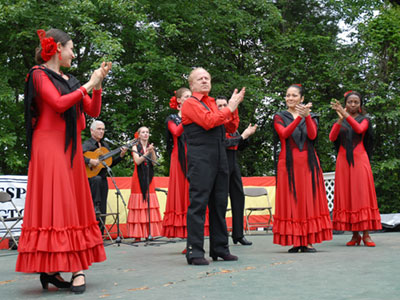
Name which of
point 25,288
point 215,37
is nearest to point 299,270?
point 25,288

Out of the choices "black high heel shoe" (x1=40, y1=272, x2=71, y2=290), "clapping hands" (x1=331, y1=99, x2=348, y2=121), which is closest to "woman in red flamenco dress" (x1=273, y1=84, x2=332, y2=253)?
"clapping hands" (x1=331, y1=99, x2=348, y2=121)

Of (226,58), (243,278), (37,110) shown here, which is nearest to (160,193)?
(243,278)

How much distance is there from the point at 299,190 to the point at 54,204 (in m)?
3.31

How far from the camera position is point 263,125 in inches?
733

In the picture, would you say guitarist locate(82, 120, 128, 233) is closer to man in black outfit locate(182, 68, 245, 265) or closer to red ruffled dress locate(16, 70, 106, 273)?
man in black outfit locate(182, 68, 245, 265)

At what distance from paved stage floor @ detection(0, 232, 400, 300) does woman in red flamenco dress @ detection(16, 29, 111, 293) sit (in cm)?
25

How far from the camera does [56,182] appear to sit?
12.3 feet

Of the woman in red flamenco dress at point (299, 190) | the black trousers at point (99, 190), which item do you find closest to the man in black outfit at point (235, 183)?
the woman in red flamenco dress at point (299, 190)

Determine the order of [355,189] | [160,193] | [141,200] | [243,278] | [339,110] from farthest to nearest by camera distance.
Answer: [160,193] < [141,200] < [355,189] < [339,110] < [243,278]

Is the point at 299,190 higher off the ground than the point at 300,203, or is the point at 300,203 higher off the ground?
the point at 299,190

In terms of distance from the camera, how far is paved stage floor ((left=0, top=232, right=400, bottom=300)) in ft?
11.3

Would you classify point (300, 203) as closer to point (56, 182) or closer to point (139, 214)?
point (56, 182)

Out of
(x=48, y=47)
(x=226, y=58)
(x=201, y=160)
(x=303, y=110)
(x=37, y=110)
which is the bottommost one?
(x=201, y=160)

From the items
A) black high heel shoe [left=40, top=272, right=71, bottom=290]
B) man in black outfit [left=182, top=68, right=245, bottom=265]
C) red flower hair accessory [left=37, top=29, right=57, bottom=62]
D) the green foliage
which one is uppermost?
the green foliage
